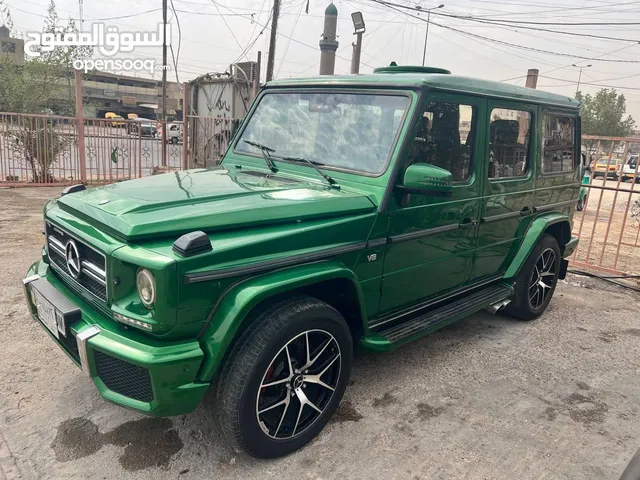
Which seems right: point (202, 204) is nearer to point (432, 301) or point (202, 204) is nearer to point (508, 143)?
point (432, 301)

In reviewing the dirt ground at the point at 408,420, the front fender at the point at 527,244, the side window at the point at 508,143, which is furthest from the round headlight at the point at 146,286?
the front fender at the point at 527,244

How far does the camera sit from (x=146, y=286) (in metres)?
2.16

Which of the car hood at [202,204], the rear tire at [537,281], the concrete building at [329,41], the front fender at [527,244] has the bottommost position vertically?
the rear tire at [537,281]

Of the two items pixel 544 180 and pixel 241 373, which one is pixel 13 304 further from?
pixel 544 180

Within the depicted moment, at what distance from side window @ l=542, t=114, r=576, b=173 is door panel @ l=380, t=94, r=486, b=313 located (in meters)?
1.19

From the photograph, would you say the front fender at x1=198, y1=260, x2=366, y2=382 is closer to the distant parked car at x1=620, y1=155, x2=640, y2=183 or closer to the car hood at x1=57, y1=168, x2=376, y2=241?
the car hood at x1=57, y1=168, x2=376, y2=241

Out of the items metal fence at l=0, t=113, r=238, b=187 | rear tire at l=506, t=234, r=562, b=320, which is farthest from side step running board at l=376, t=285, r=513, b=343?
metal fence at l=0, t=113, r=238, b=187

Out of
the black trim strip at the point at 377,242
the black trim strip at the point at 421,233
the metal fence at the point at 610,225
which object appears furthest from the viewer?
the metal fence at the point at 610,225

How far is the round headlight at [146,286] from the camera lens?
6.95ft

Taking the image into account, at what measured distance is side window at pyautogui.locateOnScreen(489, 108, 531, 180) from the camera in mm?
3762

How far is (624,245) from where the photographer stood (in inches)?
340

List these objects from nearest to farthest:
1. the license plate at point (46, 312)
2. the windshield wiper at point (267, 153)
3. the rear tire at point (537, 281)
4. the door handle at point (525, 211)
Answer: the license plate at point (46, 312) → the windshield wiper at point (267, 153) → the door handle at point (525, 211) → the rear tire at point (537, 281)

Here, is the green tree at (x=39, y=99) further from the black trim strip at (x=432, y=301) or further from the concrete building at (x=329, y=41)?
the black trim strip at (x=432, y=301)

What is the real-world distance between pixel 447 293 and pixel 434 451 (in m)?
1.31
